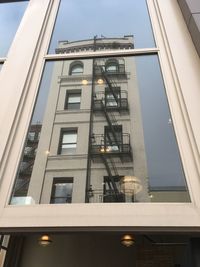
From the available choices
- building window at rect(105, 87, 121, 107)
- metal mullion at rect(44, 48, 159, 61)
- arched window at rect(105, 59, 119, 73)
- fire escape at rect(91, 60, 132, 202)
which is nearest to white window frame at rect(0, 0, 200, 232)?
metal mullion at rect(44, 48, 159, 61)

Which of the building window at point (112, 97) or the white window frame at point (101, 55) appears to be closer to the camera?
the white window frame at point (101, 55)

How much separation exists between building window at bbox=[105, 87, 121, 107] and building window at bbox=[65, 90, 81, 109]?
0.27m

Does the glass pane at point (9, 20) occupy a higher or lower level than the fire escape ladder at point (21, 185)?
higher

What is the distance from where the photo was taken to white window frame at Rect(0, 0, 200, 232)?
1560mm

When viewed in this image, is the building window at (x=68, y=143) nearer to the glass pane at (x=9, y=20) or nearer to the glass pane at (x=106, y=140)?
the glass pane at (x=106, y=140)

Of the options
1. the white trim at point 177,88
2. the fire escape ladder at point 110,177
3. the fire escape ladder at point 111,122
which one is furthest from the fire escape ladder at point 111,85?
the fire escape ladder at point 110,177

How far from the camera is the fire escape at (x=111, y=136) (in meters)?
1.97

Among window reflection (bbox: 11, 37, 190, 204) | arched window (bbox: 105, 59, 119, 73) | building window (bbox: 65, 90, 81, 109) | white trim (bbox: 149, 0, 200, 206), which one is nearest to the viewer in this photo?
white trim (bbox: 149, 0, 200, 206)

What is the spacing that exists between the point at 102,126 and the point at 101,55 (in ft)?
3.41

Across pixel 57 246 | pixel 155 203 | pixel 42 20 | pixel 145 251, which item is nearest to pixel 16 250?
pixel 57 246

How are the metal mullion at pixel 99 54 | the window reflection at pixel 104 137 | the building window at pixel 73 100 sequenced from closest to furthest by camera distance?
the window reflection at pixel 104 137
the building window at pixel 73 100
the metal mullion at pixel 99 54

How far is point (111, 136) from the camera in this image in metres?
2.33

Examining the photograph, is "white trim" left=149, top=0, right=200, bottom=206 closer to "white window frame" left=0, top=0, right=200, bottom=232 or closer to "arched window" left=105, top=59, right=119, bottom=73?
"white window frame" left=0, top=0, right=200, bottom=232

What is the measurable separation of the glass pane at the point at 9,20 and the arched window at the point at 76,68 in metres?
0.82
